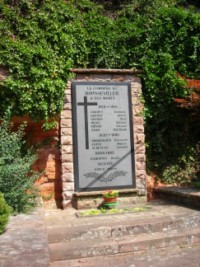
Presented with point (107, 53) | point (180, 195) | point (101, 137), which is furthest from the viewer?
point (107, 53)

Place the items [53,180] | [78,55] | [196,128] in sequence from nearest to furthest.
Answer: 1. [53,180]
2. [78,55]
3. [196,128]

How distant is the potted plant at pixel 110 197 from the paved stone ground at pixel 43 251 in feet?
1.94

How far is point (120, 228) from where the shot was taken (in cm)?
407

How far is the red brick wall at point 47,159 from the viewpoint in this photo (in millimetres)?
5793

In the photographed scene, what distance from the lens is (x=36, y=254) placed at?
2.48 m

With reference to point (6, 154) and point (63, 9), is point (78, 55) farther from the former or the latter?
point (6, 154)

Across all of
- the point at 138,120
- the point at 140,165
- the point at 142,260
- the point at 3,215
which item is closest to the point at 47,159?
the point at 140,165

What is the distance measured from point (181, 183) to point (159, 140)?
1044 mm

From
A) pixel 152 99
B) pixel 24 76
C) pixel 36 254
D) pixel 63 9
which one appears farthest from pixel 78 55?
pixel 36 254

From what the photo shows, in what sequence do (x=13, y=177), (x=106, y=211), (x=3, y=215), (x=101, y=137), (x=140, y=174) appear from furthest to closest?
(x=140, y=174)
(x=101, y=137)
(x=106, y=211)
(x=13, y=177)
(x=3, y=215)

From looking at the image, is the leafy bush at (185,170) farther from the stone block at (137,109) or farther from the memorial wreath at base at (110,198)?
the memorial wreath at base at (110,198)

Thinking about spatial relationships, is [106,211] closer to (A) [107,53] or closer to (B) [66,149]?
(B) [66,149]

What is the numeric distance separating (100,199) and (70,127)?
4.94 ft

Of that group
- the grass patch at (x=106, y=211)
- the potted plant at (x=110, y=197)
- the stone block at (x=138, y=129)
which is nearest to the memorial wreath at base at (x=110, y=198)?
the potted plant at (x=110, y=197)
